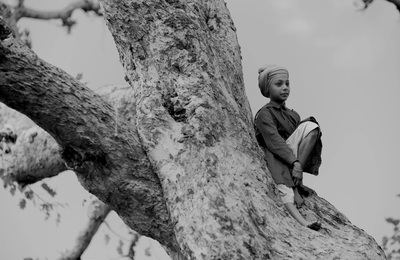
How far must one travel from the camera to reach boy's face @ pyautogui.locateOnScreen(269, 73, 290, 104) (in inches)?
178

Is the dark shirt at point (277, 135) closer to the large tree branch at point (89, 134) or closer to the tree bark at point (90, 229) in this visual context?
the large tree branch at point (89, 134)

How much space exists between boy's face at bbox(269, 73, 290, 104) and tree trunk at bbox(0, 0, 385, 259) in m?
0.38

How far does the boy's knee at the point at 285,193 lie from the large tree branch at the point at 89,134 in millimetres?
626

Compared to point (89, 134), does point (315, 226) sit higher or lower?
higher

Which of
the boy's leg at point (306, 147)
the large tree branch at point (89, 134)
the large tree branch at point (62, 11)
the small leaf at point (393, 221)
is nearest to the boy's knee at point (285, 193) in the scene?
the boy's leg at point (306, 147)

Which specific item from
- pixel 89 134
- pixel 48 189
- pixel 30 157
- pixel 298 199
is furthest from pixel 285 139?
pixel 48 189

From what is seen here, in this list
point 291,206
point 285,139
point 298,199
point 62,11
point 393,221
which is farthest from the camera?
point 62,11

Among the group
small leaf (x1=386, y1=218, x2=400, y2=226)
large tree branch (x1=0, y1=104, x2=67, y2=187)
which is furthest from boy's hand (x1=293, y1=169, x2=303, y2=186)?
small leaf (x1=386, y1=218, x2=400, y2=226)

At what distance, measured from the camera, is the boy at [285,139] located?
4.13m

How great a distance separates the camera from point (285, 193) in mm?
4082

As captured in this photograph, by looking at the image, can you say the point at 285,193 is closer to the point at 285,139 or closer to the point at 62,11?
the point at 285,139

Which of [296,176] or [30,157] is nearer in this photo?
[296,176]

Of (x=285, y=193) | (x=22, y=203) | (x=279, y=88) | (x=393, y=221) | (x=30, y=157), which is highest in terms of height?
(x=393, y=221)

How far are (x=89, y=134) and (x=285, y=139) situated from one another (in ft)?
4.00
